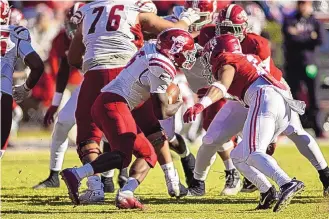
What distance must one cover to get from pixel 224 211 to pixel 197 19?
7.57 ft

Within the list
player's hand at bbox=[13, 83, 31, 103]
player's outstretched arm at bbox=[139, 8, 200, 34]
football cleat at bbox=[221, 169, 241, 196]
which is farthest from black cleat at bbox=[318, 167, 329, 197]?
player's hand at bbox=[13, 83, 31, 103]

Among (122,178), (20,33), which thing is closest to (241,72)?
(20,33)

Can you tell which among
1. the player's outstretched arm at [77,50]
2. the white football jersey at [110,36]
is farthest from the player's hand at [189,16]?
the player's outstretched arm at [77,50]

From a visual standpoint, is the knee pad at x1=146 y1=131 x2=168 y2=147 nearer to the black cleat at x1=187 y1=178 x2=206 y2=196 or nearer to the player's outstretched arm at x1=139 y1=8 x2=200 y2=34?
the black cleat at x1=187 y1=178 x2=206 y2=196

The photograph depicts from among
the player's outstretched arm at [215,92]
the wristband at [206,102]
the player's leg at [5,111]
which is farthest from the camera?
the player's leg at [5,111]

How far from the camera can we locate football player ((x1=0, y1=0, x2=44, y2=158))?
25.4 feet

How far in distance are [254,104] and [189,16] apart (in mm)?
1699

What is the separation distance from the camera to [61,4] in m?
18.2

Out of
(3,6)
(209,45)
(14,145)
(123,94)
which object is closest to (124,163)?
(123,94)

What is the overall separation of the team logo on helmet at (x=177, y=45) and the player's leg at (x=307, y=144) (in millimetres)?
1094

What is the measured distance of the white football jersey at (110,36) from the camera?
320 inches

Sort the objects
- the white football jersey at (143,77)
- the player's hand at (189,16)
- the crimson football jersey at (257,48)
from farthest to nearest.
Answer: the player's hand at (189,16)
the crimson football jersey at (257,48)
the white football jersey at (143,77)

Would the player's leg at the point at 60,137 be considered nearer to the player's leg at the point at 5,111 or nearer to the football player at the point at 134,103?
the player's leg at the point at 5,111

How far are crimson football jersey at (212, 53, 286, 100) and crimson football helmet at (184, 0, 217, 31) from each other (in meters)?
1.65
